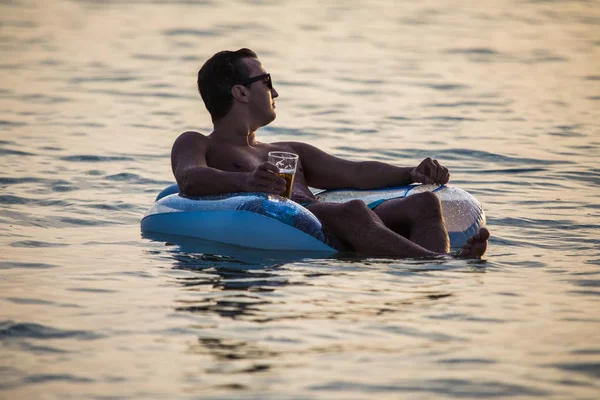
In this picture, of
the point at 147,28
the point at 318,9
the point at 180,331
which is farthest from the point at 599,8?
the point at 180,331

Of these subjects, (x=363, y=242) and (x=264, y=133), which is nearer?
(x=363, y=242)

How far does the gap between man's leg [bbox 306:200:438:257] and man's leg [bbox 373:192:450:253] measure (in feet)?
0.35

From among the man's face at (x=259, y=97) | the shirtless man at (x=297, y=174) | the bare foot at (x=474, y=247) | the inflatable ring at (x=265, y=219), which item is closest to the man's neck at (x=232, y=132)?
the shirtless man at (x=297, y=174)

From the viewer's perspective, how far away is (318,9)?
72.9 feet

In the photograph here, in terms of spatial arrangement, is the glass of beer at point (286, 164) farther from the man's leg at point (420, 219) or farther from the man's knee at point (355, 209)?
the man's leg at point (420, 219)

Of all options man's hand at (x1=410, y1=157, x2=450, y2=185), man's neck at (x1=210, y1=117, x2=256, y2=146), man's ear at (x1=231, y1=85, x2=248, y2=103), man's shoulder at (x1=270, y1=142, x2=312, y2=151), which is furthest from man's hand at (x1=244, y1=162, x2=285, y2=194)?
man's hand at (x1=410, y1=157, x2=450, y2=185)

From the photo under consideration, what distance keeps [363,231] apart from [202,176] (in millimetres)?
1030

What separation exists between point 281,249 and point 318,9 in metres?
16.2

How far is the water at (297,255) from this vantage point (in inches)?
181

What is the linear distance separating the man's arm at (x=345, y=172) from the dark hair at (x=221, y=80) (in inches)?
23.8

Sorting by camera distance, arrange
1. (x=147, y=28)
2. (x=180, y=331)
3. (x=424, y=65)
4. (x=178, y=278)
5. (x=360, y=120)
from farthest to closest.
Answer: (x=147, y=28) < (x=424, y=65) < (x=360, y=120) < (x=178, y=278) < (x=180, y=331)

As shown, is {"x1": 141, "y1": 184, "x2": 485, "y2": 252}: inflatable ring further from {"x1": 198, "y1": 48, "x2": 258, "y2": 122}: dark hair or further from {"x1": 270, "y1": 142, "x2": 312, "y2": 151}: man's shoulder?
{"x1": 198, "y1": 48, "x2": 258, "y2": 122}: dark hair

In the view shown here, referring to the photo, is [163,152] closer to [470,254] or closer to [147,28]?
[470,254]

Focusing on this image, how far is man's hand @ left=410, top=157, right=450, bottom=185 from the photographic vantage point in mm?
7133
